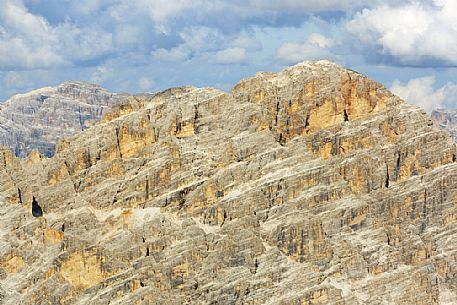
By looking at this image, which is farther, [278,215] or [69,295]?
[278,215]

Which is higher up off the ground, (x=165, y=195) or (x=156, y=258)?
(x=165, y=195)

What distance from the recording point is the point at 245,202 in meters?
131

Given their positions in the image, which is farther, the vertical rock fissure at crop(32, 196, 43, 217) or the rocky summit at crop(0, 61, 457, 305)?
the vertical rock fissure at crop(32, 196, 43, 217)

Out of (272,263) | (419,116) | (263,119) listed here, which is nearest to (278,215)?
(272,263)

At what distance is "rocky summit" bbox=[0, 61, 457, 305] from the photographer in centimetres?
12506

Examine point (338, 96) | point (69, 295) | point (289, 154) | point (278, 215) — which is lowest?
point (69, 295)

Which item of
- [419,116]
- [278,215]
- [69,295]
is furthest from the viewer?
[419,116]

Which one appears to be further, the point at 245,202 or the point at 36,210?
the point at 36,210

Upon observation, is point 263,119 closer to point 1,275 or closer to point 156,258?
point 156,258

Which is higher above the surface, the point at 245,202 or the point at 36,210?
the point at 245,202

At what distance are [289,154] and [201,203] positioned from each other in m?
18.9

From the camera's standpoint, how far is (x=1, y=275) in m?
128

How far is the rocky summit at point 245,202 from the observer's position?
125062 mm

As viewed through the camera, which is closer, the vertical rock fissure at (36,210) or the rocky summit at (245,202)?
the rocky summit at (245,202)
